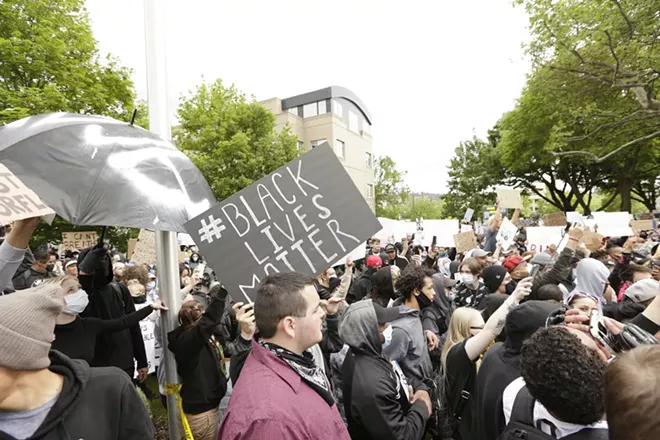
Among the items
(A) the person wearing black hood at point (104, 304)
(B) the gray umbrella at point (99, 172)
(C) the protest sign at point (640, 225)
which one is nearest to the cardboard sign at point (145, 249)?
(A) the person wearing black hood at point (104, 304)

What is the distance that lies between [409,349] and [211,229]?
2.02 metres

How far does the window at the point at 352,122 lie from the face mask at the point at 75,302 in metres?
41.2

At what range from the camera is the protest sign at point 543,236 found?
9.07 m

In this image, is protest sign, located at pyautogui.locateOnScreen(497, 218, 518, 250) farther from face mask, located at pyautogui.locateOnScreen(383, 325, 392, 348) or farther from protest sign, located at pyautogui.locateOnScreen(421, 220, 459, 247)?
face mask, located at pyautogui.locateOnScreen(383, 325, 392, 348)

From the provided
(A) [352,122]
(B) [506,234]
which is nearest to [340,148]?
(A) [352,122]

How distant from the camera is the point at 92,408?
157cm

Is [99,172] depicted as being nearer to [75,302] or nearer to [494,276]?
[75,302]

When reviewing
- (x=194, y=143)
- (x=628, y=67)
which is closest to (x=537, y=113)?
(x=628, y=67)

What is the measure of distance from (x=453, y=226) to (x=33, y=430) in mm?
10625

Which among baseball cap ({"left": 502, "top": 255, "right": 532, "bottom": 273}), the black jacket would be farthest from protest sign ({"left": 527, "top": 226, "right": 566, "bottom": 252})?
the black jacket

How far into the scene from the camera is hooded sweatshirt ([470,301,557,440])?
2270 millimetres

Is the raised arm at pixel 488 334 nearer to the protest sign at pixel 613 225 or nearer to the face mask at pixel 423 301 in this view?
the face mask at pixel 423 301

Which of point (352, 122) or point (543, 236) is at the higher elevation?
point (352, 122)

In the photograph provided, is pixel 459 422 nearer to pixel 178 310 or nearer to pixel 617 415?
pixel 617 415
